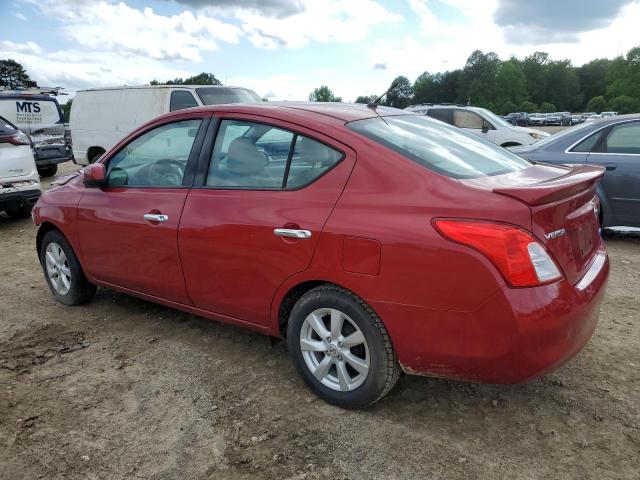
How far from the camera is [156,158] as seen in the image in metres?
3.84

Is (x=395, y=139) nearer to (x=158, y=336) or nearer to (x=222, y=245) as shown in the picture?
(x=222, y=245)

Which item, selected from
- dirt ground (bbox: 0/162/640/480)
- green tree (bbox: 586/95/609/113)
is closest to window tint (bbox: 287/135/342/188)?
dirt ground (bbox: 0/162/640/480)

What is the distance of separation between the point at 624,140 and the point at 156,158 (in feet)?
16.5

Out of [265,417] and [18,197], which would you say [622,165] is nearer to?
[265,417]

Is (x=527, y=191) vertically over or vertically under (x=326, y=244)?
over

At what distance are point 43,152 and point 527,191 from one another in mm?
12751

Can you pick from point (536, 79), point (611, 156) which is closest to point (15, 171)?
point (611, 156)

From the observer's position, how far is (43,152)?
12.7 m

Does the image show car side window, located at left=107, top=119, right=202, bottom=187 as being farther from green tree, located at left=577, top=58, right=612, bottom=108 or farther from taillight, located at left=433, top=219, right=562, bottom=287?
green tree, located at left=577, top=58, right=612, bottom=108

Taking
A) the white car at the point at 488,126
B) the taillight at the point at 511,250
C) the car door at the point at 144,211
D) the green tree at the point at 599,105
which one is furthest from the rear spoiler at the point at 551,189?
the green tree at the point at 599,105

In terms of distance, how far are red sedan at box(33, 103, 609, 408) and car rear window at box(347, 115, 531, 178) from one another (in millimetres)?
16

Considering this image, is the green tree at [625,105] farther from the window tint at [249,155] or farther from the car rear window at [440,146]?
the window tint at [249,155]

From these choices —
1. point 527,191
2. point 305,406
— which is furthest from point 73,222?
point 527,191

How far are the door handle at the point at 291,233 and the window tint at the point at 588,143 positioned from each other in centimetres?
463
